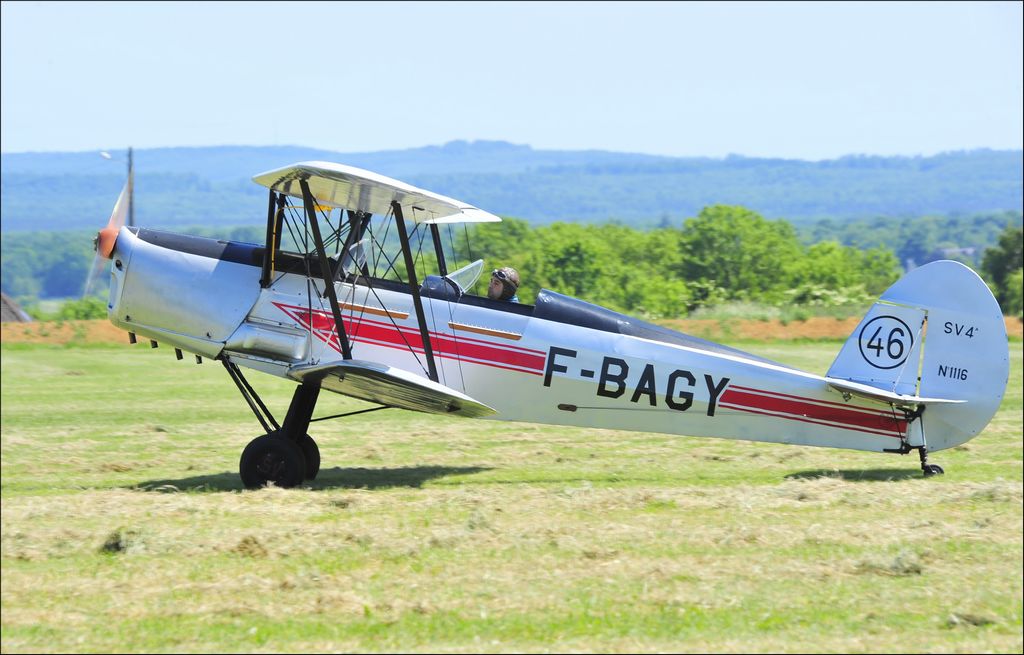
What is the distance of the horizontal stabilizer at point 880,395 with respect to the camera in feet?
30.5

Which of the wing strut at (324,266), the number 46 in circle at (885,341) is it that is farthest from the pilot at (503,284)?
the number 46 in circle at (885,341)

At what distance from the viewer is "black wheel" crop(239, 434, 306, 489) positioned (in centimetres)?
910

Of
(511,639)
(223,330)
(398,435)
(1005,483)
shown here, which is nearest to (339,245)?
(223,330)

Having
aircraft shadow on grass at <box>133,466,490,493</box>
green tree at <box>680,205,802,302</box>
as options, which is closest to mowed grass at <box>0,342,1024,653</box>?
aircraft shadow on grass at <box>133,466,490,493</box>

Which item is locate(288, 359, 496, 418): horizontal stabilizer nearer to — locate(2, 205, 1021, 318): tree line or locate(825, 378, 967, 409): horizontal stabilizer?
locate(825, 378, 967, 409): horizontal stabilizer

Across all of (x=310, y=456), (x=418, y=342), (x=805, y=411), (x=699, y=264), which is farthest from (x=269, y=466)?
(x=699, y=264)

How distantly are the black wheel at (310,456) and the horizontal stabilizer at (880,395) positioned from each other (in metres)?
4.41

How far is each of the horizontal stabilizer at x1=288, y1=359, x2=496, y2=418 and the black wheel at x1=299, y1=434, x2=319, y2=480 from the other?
60 centimetres

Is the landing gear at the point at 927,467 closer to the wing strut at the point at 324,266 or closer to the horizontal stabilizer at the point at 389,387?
the horizontal stabilizer at the point at 389,387

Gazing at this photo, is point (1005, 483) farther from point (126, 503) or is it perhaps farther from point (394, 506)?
point (126, 503)

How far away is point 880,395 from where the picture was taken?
9312mm

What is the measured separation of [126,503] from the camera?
825cm

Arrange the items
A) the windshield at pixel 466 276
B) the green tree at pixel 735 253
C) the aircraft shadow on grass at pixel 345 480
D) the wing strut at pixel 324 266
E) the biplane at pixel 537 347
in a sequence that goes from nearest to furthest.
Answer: the wing strut at pixel 324 266
the aircraft shadow on grass at pixel 345 480
the biplane at pixel 537 347
the windshield at pixel 466 276
the green tree at pixel 735 253

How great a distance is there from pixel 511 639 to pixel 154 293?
17.7 ft
